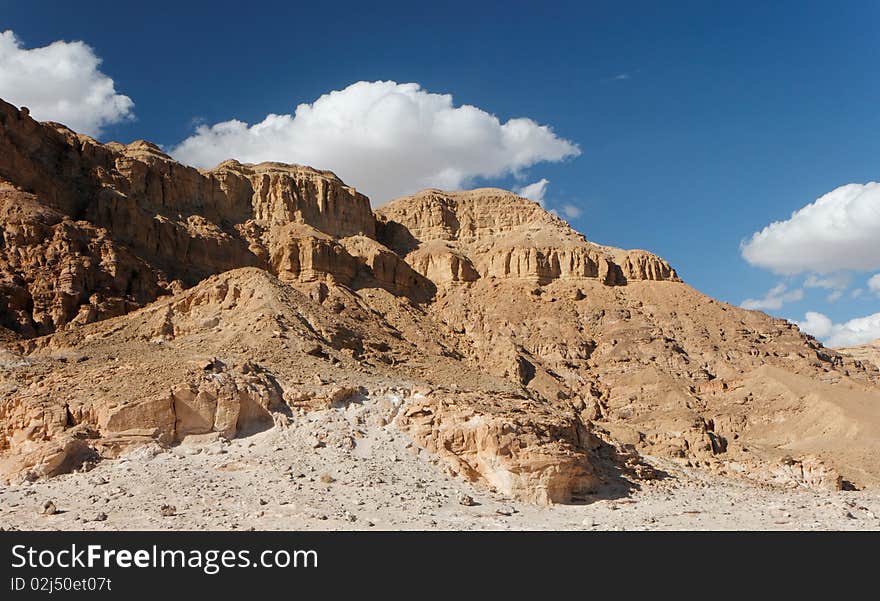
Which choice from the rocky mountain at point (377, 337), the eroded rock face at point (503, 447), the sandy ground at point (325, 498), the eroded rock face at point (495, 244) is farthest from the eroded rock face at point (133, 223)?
the eroded rock face at point (503, 447)

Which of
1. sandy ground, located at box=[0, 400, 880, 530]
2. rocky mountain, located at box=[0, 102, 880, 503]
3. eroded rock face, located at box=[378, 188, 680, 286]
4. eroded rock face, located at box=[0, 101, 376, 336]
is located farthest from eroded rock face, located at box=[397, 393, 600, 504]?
eroded rock face, located at box=[378, 188, 680, 286]

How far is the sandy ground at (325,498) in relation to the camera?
28.6 m

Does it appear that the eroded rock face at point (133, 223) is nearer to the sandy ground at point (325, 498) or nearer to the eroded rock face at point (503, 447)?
the sandy ground at point (325, 498)

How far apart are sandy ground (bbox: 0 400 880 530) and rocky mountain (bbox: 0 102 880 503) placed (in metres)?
0.96

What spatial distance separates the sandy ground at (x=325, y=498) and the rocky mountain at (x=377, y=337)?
964mm

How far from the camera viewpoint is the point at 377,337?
53125 millimetres

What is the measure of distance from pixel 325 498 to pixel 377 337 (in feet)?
73.9

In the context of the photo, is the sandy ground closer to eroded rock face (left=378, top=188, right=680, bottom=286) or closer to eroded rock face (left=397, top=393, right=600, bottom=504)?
eroded rock face (left=397, top=393, right=600, bottom=504)

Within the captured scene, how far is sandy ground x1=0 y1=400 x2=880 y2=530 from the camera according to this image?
28.6 metres

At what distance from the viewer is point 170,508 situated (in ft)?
94.1
